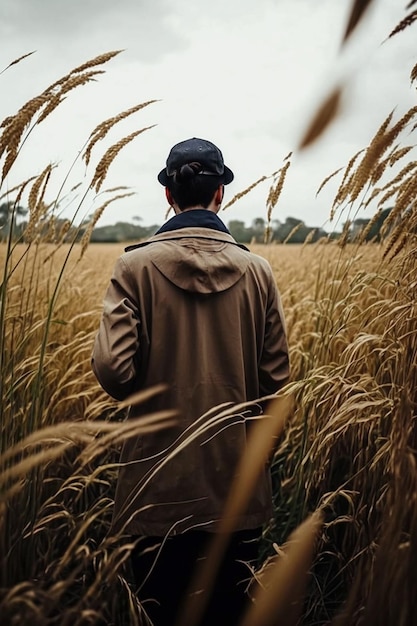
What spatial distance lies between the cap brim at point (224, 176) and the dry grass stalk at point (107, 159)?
0.12 meters

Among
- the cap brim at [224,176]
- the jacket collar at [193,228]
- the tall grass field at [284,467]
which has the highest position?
the cap brim at [224,176]

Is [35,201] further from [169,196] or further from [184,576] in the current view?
[184,576]

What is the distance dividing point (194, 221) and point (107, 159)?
275 mm

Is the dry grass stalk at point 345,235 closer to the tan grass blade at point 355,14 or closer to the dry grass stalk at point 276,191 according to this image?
the dry grass stalk at point 276,191

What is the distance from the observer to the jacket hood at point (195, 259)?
1.31m

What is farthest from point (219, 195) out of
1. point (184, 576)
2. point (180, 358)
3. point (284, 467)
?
point (284, 467)

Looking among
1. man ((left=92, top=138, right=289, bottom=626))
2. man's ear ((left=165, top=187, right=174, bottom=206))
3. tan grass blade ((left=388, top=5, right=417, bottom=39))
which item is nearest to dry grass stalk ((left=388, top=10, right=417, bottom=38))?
tan grass blade ((left=388, top=5, right=417, bottom=39))

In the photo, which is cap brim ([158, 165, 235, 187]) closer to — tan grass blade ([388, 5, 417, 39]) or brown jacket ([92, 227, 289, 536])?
brown jacket ([92, 227, 289, 536])

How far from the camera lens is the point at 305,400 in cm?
161

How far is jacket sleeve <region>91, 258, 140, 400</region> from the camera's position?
4.19 feet

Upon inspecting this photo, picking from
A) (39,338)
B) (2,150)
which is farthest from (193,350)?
(39,338)

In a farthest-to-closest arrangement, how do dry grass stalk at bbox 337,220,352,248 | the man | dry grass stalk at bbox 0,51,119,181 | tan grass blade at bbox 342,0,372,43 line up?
dry grass stalk at bbox 337,220,352,248, the man, dry grass stalk at bbox 0,51,119,181, tan grass blade at bbox 342,0,372,43

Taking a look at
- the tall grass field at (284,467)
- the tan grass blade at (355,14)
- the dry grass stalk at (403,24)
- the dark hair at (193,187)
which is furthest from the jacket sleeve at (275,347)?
the tan grass blade at (355,14)

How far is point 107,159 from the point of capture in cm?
139
